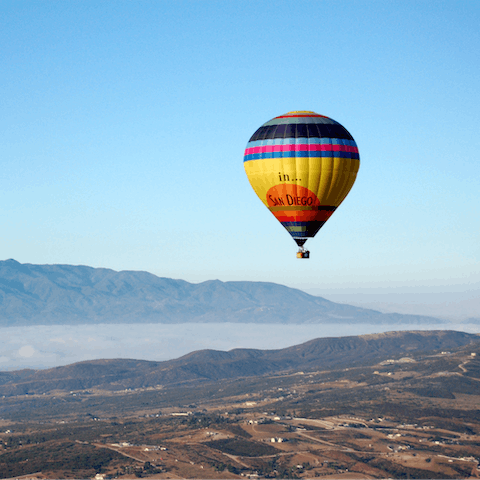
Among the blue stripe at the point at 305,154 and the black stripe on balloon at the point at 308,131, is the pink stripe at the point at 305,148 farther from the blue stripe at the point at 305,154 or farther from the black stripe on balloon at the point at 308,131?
the black stripe on balloon at the point at 308,131

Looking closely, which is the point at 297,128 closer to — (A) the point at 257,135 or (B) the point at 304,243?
(A) the point at 257,135

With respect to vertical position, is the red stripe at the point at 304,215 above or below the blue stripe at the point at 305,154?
below

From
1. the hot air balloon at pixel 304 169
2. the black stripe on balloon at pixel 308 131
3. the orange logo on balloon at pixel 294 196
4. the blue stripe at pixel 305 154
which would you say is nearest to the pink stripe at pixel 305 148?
the hot air balloon at pixel 304 169

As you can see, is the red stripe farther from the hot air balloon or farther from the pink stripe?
the pink stripe

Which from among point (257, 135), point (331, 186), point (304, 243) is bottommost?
point (304, 243)

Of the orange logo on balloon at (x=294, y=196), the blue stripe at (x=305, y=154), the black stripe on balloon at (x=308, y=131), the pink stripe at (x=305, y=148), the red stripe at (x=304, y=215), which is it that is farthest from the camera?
the black stripe on balloon at (x=308, y=131)

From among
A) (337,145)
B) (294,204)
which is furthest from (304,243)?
(337,145)

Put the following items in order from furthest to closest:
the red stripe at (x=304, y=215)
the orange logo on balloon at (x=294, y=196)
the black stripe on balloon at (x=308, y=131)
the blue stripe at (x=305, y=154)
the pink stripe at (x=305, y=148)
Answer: the black stripe on balloon at (x=308, y=131), the red stripe at (x=304, y=215), the orange logo on balloon at (x=294, y=196), the pink stripe at (x=305, y=148), the blue stripe at (x=305, y=154)
